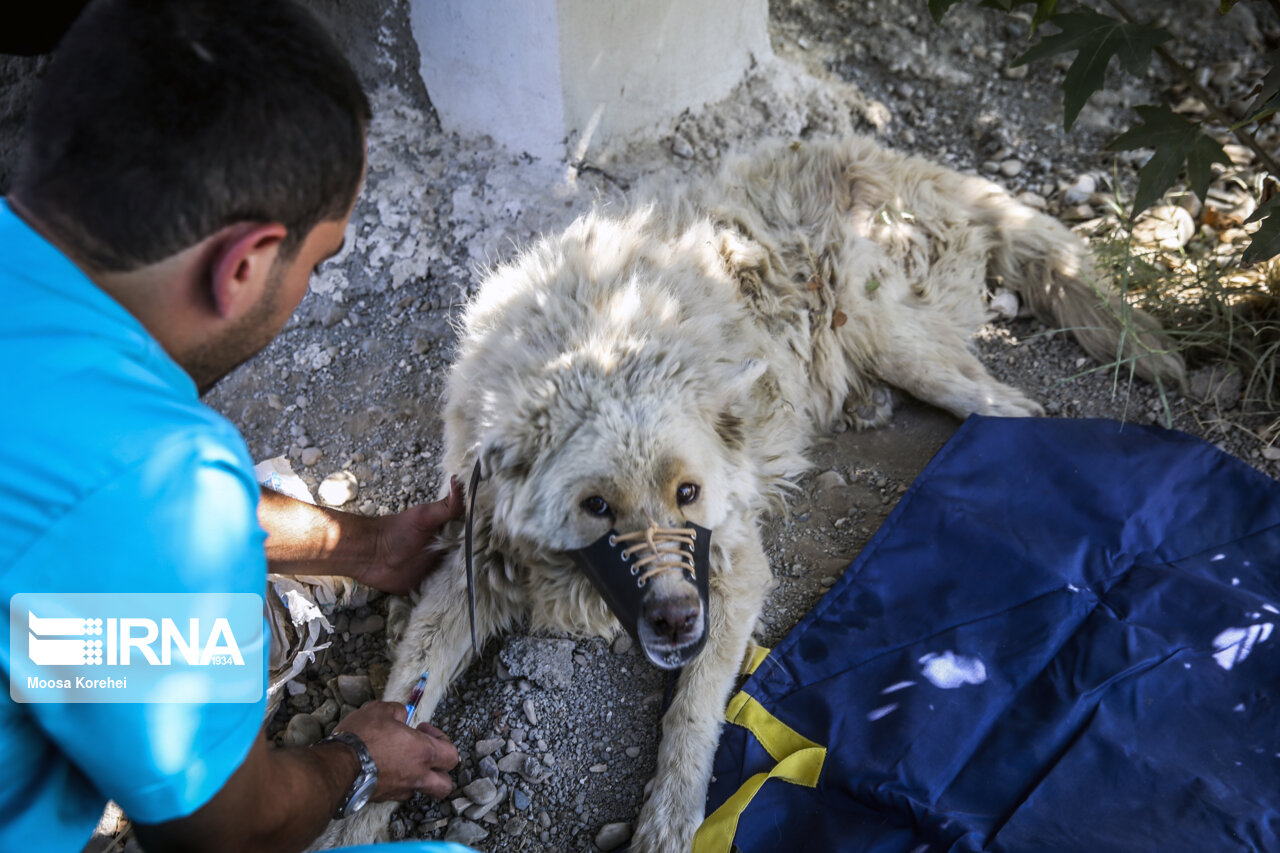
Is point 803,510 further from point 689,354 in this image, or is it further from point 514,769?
point 514,769

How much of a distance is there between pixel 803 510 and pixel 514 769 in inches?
66.3

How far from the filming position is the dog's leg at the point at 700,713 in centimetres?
272

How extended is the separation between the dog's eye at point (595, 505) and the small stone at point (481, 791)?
98cm

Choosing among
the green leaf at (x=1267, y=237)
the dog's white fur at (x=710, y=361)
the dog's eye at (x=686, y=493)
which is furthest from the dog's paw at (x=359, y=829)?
the green leaf at (x=1267, y=237)

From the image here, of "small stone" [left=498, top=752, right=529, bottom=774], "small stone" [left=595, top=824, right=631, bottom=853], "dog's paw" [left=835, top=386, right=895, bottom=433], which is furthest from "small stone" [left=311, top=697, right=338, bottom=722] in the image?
"dog's paw" [left=835, top=386, right=895, bottom=433]

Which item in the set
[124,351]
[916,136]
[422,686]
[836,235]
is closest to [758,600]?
[422,686]

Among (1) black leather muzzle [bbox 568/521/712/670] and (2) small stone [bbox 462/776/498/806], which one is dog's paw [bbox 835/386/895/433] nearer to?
(1) black leather muzzle [bbox 568/521/712/670]

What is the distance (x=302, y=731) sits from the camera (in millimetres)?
2996

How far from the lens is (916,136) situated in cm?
568

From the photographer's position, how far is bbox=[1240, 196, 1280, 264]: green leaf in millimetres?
3109

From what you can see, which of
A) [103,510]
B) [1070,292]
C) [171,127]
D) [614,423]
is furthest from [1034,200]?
[103,510]

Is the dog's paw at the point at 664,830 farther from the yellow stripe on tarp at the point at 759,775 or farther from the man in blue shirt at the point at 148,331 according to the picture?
the man in blue shirt at the point at 148,331

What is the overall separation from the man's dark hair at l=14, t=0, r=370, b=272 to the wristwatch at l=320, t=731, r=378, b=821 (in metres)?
1.46

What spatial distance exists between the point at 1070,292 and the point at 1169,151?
3.67ft
